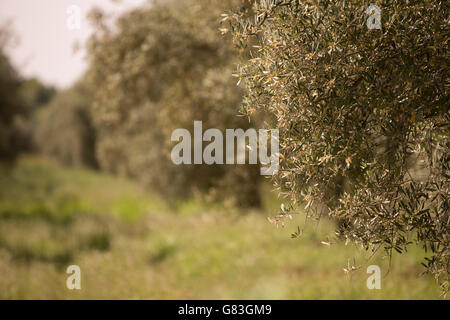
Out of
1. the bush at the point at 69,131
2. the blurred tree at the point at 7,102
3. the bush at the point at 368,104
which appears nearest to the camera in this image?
the bush at the point at 368,104

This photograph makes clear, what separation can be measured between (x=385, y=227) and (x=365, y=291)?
487 cm

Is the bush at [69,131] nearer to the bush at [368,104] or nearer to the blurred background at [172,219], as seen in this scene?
the blurred background at [172,219]

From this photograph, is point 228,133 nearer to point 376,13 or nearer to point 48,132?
point 376,13

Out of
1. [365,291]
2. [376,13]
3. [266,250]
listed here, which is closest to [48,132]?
[266,250]

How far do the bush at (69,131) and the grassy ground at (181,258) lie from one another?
21710mm

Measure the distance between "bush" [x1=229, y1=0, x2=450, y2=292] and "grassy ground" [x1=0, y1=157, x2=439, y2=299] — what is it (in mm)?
1688

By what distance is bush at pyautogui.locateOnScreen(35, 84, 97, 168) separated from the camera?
41375 mm

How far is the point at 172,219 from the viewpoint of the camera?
764 inches

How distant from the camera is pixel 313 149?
12.8ft

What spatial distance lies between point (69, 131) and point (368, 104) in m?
42.4

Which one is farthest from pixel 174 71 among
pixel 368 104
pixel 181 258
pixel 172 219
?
pixel 172 219

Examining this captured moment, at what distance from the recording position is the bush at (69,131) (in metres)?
41.4

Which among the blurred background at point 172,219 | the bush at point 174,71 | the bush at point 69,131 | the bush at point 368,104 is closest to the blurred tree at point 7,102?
the blurred background at point 172,219

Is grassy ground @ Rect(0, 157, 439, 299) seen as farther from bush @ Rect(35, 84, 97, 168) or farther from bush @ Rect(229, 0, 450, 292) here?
bush @ Rect(35, 84, 97, 168)
